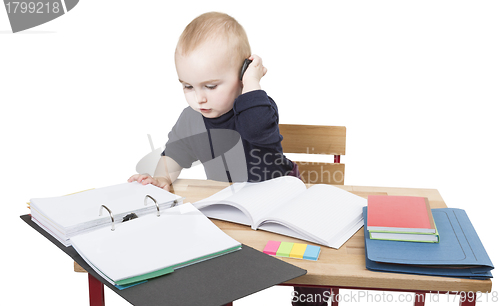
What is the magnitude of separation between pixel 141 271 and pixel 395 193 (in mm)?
1147

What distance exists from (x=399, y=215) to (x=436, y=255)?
205mm

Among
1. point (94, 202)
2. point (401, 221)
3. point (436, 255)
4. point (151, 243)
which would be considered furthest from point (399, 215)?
point (94, 202)

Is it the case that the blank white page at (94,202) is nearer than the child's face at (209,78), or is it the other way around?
the blank white page at (94,202)

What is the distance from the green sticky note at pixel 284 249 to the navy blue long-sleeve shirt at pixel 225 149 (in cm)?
59

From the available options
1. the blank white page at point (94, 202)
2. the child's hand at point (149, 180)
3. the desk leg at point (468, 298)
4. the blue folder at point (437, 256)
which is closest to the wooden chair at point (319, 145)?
the child's hand at point (149, 180)

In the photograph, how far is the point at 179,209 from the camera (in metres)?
1.67

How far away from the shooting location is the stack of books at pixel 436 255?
53.1 inches

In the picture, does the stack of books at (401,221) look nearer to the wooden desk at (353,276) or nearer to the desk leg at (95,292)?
the wooden desk at (353,276)

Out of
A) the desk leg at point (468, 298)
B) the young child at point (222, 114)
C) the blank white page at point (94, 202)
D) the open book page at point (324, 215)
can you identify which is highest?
the young child at point (222, 114)

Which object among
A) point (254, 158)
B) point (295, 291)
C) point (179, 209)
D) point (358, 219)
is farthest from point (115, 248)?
point (295, 291)

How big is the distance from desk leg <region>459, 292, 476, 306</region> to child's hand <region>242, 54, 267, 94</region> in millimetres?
1016

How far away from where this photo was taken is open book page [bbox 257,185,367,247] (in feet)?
5.11

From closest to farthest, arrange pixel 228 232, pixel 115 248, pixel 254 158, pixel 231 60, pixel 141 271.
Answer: pixel 141 271 → pixel 115 248 → pixel 228 232 → pixel 231 60 → pixel 254 158

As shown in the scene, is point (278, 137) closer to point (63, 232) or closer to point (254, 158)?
point (254, 158)
